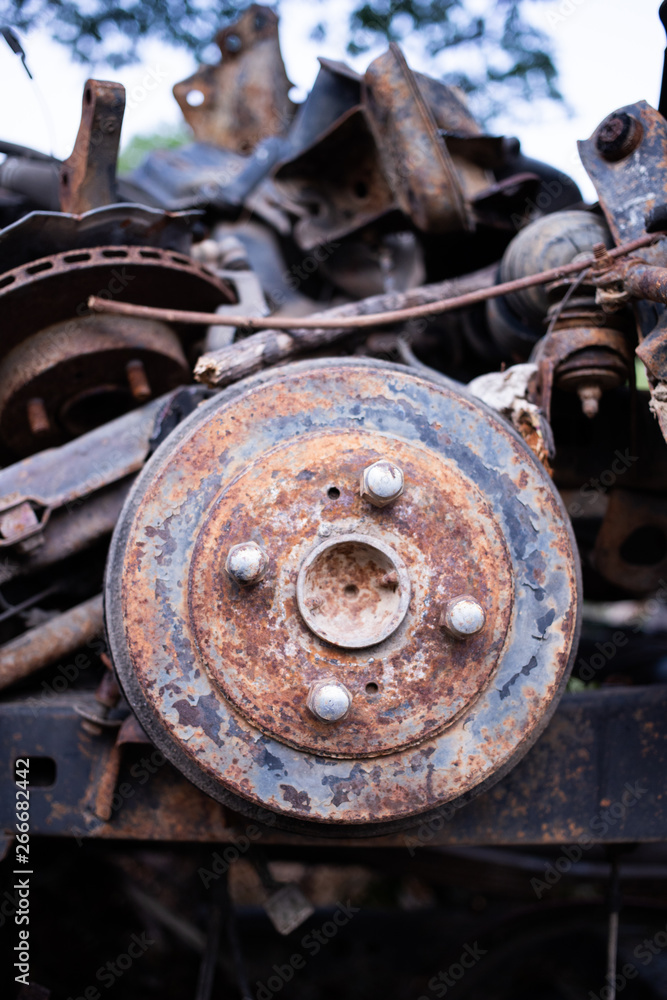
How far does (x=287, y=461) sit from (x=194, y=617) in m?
0.34

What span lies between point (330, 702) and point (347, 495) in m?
0.39

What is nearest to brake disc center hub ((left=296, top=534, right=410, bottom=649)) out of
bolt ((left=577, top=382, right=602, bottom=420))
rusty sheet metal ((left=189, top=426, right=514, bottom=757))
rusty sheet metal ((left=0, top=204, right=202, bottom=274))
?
rusty sheet metal ((left=189, top=426, right=514, bottom=757))

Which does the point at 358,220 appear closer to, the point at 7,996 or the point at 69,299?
the point at 69,299

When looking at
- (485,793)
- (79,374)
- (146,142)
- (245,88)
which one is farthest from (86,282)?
(146,142)

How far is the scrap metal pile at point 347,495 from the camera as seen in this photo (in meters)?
1.45

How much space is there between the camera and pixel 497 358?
2584mm

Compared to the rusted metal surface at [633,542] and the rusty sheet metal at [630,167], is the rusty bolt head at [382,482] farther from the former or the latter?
the rusted metal surface at [633,542]

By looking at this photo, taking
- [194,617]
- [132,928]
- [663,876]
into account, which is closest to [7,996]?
[132,928]

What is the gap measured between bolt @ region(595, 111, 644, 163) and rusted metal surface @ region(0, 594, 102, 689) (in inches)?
66.4

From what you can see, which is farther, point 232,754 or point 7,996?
point 7,996

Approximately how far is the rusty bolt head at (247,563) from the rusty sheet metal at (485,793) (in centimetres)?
69

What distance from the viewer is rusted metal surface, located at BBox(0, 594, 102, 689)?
196 cm

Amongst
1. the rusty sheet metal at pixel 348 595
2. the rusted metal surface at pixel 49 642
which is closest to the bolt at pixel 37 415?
the rusted metal surface at pixel 49 642

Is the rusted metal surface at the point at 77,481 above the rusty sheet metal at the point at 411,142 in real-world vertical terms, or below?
below
